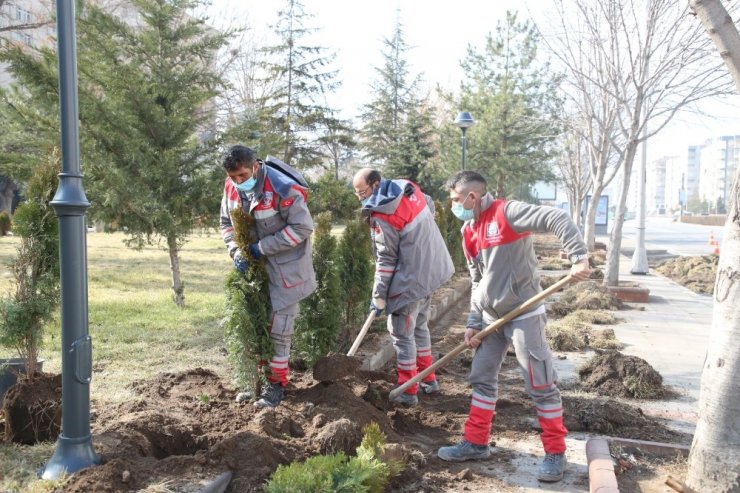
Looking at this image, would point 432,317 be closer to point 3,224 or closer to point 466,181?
point 466,181

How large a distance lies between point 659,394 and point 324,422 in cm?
346

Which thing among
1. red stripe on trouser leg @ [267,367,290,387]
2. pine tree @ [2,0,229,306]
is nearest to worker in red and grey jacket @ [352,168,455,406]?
red stripe on trouser leg @ [267,367,290,387]

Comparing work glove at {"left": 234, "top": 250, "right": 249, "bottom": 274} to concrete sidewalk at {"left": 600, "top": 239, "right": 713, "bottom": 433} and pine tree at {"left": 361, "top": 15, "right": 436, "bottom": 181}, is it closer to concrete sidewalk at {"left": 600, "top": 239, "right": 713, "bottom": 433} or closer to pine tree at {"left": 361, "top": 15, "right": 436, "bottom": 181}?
concrete sidewalk at {"left": 600, "top": 239, "right": 713, "bottom": 433}

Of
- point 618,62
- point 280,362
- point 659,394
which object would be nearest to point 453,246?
point 618,62

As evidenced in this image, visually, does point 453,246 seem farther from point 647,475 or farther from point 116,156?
point 647,475

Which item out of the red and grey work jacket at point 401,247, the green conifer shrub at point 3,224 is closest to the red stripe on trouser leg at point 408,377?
the red and grey work jacket at point 401,247

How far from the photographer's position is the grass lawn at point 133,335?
3.69 m

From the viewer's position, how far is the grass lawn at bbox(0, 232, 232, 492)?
145 inches

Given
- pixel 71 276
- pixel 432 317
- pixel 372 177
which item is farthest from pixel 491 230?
pixel 432 317

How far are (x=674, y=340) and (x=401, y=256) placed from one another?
17.2ft

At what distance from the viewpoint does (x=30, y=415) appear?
152 inches

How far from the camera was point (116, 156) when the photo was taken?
8.96m

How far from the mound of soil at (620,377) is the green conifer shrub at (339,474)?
3.20 metres

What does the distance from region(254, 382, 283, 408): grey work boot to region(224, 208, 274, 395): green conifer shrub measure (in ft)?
0.33
